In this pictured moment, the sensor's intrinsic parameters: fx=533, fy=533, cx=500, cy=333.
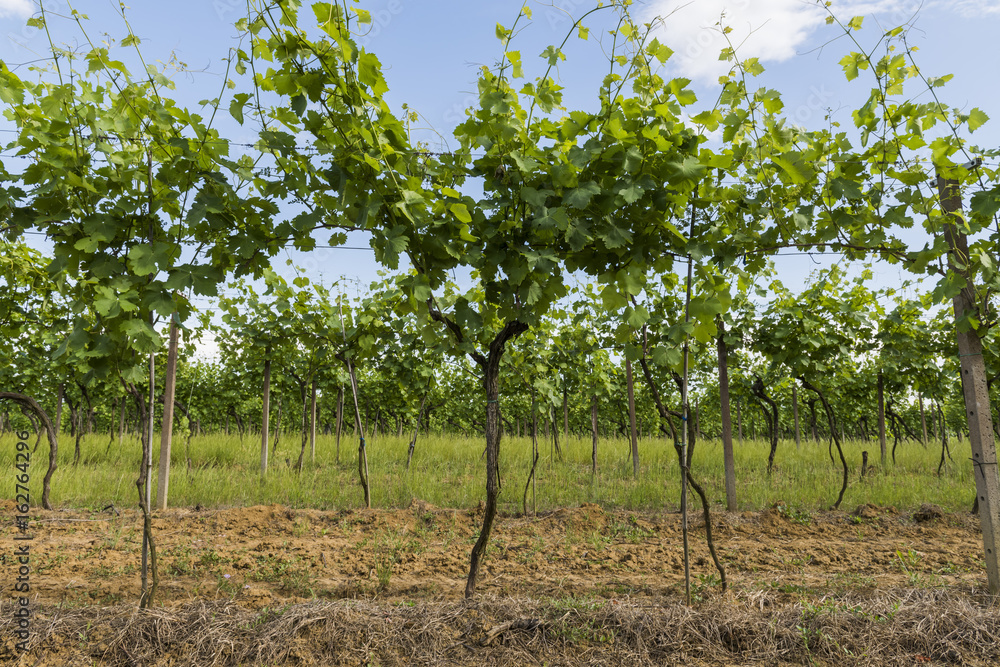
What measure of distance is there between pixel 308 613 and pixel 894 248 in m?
4.43

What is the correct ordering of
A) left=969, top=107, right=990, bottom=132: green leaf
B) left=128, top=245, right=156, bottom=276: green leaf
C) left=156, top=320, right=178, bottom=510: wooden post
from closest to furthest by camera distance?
left=128, top=245, right=156, bottom=276: green leaf → left=969, top=107, right=990, bottom=132: green leaf → left=156, top=320, right=178, bottom=510: wooden post

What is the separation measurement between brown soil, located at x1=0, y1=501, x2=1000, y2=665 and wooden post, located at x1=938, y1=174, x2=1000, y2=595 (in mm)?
435

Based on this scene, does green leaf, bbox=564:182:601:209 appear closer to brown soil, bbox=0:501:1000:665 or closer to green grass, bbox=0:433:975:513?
brown soil, bbox=0:501:1000:665

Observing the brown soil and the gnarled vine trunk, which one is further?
the gnarled vine trunk

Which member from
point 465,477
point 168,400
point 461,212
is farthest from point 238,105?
point 465,477

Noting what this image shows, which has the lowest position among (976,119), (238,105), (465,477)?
(465,477)

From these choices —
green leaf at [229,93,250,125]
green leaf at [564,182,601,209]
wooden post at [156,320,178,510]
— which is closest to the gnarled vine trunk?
green leaf at [564,182,601,209]

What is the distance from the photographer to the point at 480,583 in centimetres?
417

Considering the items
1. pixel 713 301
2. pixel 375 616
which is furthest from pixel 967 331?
pixel 375 616

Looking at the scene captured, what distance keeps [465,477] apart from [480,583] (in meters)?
5.14

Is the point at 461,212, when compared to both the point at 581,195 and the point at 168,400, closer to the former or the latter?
the point at 581,195

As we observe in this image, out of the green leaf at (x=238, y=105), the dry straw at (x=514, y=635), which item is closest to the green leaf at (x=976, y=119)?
the dry straw at (x=514, y=635)

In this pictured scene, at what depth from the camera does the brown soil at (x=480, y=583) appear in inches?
118

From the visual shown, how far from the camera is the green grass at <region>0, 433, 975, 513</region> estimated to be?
7367mm
